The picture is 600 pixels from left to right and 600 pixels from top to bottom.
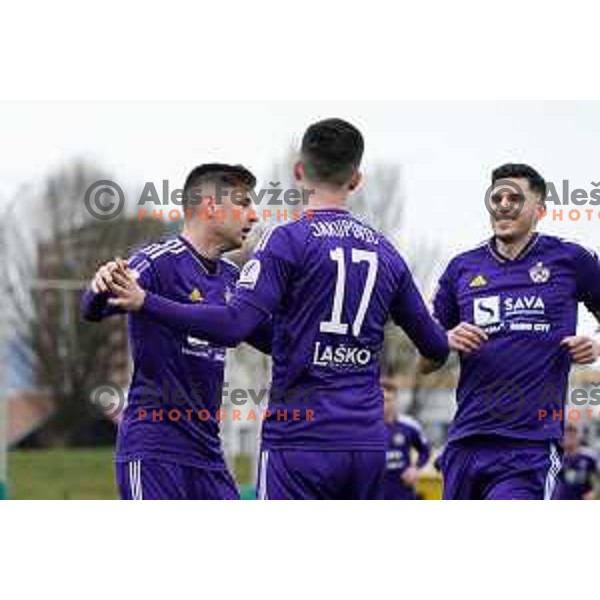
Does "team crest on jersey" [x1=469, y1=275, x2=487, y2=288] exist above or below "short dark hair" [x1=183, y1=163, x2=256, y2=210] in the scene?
below

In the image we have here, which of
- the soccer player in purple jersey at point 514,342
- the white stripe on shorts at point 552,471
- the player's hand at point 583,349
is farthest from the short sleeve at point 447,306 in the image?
the white stripe on shorts at point 552,471

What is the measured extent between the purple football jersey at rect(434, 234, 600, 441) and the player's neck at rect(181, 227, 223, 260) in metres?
1.66

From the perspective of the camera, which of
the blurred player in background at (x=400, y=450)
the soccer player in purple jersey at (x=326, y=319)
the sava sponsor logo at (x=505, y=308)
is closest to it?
the soccer player in purple jersey at (x=326, y=319)

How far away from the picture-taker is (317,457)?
7531 millimetres

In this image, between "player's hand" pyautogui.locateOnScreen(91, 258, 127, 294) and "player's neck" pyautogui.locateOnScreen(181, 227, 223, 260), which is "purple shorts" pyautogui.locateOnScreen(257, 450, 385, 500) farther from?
"player's neck" pyautogui.locateOnScreen(181, 227, 223, 260)

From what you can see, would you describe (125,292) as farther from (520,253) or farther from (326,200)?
(520,253)

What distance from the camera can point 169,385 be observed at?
897 centimetres

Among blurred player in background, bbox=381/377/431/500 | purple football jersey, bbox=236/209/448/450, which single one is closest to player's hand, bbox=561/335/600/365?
purple football jersey, bbox=236/209/448/450

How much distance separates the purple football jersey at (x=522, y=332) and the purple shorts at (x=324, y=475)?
1.99 m

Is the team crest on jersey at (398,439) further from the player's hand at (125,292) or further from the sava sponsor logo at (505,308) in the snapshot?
the player's hand at (125,292)

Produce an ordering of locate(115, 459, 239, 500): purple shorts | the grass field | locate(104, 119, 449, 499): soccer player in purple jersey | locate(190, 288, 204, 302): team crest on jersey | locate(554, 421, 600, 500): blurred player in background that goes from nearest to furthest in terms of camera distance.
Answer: locate(104, 119, 449, 499): soccer player in purple jersey < locate(115, 459, 239, 500): purple shorts < locate(190, 288, 204, 302): team crest on jersey < locate(554, 421, 600, 500): blurred player in background < the grass field

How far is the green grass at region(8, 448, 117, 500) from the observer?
48.9m

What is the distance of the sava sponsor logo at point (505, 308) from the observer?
376 inches

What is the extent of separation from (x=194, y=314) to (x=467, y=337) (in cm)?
262
